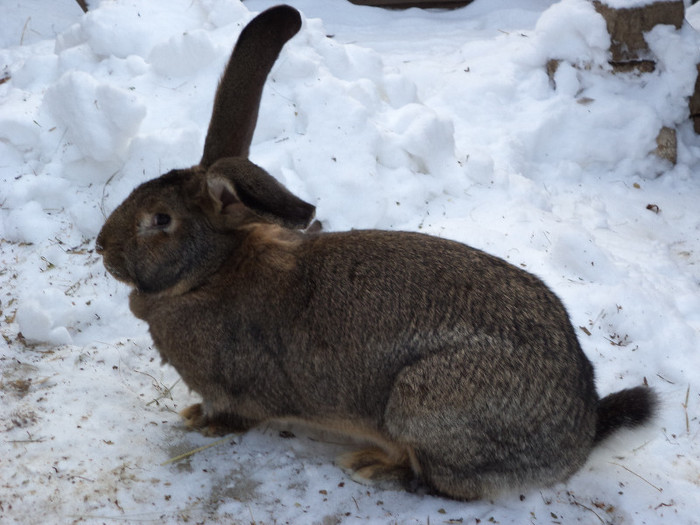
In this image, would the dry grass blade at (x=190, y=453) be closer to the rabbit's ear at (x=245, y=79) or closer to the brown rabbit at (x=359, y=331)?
the brown rabbit at (x=359, y=331)

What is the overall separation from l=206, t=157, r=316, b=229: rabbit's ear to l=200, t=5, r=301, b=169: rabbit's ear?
0.47 m

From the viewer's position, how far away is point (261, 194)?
2721 mm

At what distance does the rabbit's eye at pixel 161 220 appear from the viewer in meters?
3.26

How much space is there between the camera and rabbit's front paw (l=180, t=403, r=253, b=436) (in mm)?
3609

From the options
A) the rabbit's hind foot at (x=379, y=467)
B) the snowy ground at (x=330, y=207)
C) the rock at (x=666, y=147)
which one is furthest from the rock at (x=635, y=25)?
the rabbit's hind foot at (x=379, y=467)

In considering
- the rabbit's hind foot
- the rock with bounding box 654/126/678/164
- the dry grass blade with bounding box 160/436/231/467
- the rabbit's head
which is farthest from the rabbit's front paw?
the rock with bounding box 654/126/678/164

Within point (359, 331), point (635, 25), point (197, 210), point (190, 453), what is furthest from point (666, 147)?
point (190, 453)

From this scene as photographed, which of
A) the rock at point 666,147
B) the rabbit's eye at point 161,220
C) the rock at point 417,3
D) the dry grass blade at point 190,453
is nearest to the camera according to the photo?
the rabbit's eye at point 161,220

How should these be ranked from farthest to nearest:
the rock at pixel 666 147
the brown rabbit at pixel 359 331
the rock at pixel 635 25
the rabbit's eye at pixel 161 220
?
the rock at pixel 635 25, the rock at pixel 666 147, the rabbit's eye at pixel 161 220, the brown rabbit at pixel 359 331

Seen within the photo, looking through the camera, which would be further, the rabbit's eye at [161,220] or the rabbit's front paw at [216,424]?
the rabbit's front paw at [216,424]

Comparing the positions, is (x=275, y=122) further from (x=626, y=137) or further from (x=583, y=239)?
(x=626, y=137)

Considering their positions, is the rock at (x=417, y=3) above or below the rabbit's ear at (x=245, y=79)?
below

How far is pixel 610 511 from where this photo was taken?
129 inches


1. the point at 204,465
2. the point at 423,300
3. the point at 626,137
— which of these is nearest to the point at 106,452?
the point at 204,465
